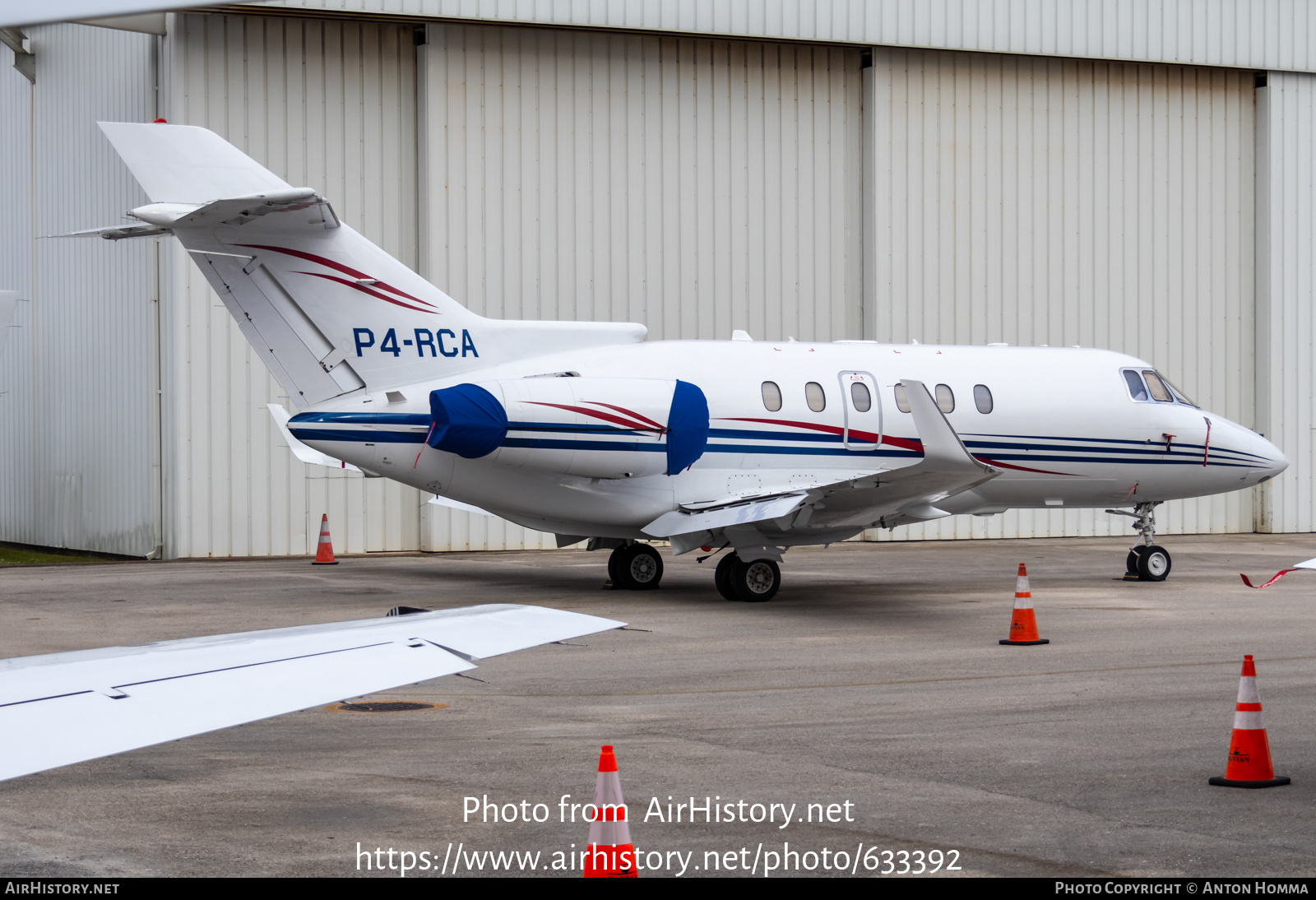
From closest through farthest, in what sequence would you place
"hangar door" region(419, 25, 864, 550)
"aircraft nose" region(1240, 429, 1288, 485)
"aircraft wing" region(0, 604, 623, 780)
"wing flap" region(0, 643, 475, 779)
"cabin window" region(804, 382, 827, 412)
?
"wing flap" region(0, 643, 475, 779), "aircraft wing" region(0, 604, 623, 780), "cabin window" region(804, 382, 827, 412), "aircraft nose" region(1240, 429, 1288, 485), "hangar door" region(419, 25, 864, 550)

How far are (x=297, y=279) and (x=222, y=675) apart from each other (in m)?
11.8

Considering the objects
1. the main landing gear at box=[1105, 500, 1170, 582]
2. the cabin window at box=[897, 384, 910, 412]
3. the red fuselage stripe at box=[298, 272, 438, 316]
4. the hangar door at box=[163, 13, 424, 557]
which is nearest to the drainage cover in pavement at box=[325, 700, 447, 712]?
the red fuselage stripe at box=[298, 272, 438, 316]

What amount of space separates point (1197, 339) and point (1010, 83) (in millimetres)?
6381

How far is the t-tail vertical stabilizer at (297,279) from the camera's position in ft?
49.5

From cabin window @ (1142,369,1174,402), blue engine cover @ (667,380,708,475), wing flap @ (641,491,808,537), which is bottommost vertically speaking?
wing flap @ (641,491,808,537)

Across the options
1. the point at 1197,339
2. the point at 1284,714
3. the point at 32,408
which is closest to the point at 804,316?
the point at 1197,339

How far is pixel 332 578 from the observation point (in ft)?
66.9

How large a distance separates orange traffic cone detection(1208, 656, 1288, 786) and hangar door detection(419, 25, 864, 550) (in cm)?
1908

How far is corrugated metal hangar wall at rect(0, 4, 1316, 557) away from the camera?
24906mm

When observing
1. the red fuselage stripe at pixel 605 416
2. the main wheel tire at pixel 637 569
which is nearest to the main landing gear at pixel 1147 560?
the main wheel tire at pixel 637 569

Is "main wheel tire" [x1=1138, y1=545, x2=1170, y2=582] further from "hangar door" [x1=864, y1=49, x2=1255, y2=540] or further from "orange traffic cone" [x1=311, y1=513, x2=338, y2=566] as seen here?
"orange traffic cone" [x1=311, y1=513, x2=338, y2=566]

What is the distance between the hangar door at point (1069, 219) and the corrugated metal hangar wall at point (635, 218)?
60 mm

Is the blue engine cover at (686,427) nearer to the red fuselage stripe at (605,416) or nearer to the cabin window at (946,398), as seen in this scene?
the red fuselage stripe at (605,416)

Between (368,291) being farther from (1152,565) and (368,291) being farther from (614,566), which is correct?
(1152,565)
